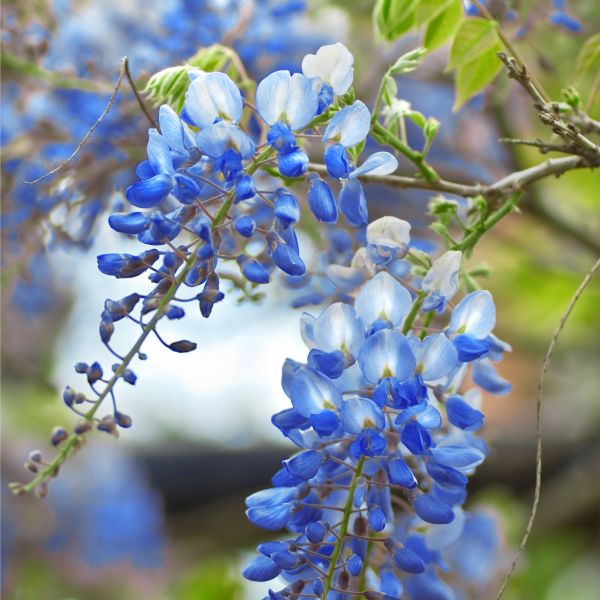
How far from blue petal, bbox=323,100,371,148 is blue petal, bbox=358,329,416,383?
0.08 m

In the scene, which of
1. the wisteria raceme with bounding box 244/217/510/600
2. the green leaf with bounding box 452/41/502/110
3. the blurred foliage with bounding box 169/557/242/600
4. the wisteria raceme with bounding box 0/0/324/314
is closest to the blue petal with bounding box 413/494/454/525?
the wisteria raceme with bounding box 244/217/510/600

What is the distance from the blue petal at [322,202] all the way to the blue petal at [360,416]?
0.07m

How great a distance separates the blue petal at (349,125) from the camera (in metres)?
0.37

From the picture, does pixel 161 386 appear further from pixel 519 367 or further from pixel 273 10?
pixel 273 10

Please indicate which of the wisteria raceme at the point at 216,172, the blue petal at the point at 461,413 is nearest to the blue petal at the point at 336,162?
the wisteria raceme at the point at 216,172

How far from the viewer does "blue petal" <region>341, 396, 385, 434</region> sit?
0.36 metres

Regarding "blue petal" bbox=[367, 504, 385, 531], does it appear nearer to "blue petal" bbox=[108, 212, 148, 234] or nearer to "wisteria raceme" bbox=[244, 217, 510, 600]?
"wisteria raceme" bbox=[244, 217, 510, 600]

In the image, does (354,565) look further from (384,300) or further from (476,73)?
(476,73)

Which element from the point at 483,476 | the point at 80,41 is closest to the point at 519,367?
the point at 483,476

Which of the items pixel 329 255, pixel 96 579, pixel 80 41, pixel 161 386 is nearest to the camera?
pixel 329 255

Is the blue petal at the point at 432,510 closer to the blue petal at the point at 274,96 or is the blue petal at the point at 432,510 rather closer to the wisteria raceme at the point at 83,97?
the blue petal at the point at 274,96

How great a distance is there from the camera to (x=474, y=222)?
444mm

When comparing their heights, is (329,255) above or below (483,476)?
below

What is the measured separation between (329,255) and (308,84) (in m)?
0.19
